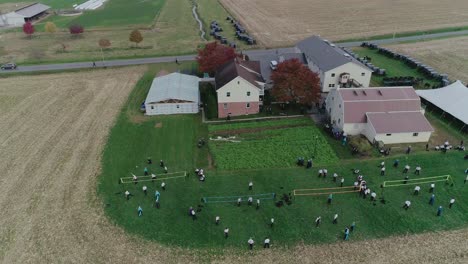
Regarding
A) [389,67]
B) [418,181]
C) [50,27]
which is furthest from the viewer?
[50,27]

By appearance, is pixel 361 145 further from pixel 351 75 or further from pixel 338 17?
pixel 338 17

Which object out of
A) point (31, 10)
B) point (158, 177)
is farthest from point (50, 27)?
point (158, 177)

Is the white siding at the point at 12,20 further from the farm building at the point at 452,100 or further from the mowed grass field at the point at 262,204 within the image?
the farm building at the point at 452,100

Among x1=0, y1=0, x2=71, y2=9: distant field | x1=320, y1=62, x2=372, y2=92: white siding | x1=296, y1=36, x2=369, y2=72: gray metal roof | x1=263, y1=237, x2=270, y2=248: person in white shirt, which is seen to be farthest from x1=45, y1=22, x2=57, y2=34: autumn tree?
Answer: x1=263, y1=237, x2=270, y2=248: person in white shirt

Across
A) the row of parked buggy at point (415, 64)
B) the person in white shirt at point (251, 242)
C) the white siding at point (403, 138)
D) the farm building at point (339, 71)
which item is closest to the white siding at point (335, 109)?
the white siding at point (403, 138)

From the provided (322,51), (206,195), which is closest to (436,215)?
(206,195)
